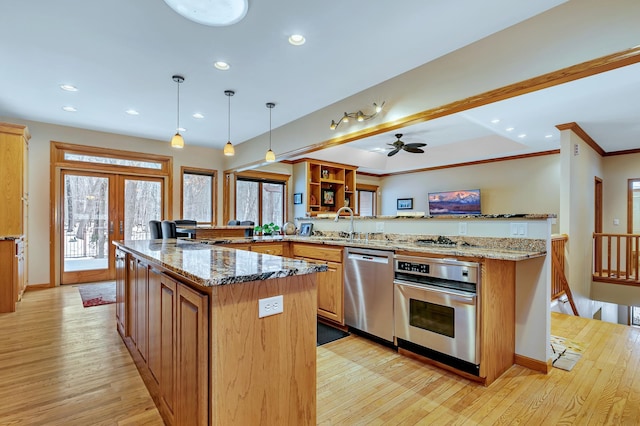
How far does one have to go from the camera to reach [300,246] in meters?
3.83

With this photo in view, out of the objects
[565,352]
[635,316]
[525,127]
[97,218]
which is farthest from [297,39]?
[635,316]

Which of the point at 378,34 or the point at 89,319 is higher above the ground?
the point at 378,34

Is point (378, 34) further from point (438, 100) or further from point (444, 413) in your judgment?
point (444, 413)

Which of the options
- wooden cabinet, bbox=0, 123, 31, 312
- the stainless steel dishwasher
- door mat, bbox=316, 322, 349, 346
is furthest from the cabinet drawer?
wooden cabinet, bbox=0, 123, 31, 312

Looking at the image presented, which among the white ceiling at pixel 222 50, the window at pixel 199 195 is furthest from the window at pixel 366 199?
the white ceiling at pixel 222 50

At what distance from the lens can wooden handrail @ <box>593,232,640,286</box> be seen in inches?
207

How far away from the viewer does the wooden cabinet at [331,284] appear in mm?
3246

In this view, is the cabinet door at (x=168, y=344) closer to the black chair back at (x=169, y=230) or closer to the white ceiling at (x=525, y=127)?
the black chair back at (x=169, y=230)

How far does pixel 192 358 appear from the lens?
132 centimetres

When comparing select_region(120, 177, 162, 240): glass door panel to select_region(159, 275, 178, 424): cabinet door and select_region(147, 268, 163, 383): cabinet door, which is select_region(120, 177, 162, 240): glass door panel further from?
select_region(159, 275, 178, 424): cabinet door

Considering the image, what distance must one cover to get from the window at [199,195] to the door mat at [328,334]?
444cm

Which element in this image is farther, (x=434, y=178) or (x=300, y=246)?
(x=434, y=178)

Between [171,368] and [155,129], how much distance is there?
16.4ft

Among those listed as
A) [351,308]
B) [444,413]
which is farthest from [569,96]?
[444,413]
